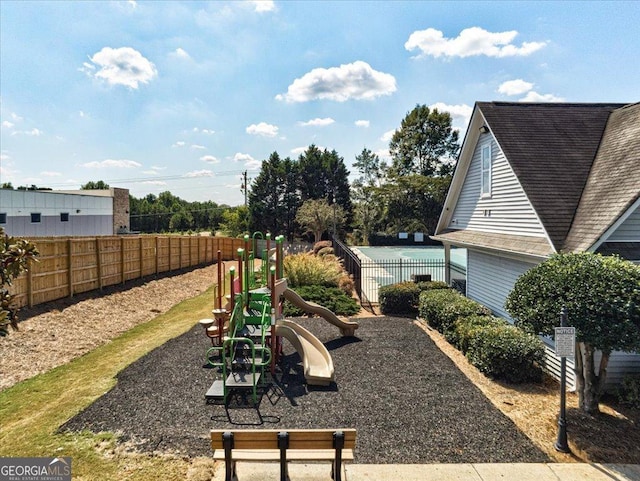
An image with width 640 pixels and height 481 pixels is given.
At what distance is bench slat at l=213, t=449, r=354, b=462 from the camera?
165 inches

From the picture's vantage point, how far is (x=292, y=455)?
422 centimetres

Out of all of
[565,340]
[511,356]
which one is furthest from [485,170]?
[565,340]

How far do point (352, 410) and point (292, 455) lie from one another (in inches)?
89.3

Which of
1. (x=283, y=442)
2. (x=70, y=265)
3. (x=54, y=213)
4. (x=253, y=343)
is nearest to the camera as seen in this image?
(x=283, y=442)

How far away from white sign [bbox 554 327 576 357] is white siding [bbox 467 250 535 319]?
4.15 m

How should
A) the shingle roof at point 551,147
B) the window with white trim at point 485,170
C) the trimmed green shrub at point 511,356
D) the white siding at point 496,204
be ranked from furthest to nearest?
the window with white trim at point 485,170
the white siding at point 496,204
the shingle roof at point 551,147
the trimmed green shrub at point 511,356

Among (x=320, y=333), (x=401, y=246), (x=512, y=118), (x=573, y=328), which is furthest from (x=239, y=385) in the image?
(x=401, y=246)

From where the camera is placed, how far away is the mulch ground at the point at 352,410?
5.19 m

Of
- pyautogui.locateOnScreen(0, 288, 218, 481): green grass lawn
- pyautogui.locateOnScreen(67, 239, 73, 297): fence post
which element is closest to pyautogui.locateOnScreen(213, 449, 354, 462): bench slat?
pyautogui.locateOnScreen(0, 288, 218, 481): green grass lawn

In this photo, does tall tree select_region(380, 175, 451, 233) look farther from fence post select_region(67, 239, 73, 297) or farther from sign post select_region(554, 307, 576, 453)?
sign post select_region(554, 307, 576, 453)

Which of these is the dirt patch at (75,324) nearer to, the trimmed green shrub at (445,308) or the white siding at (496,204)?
the trimmed green shrub at (445,308)

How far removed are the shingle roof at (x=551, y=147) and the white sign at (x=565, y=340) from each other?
9.53ft

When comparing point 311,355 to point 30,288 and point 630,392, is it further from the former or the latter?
point 30,288

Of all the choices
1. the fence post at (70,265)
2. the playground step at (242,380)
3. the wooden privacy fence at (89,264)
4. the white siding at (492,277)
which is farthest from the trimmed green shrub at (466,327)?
the fence post at (70,265)
